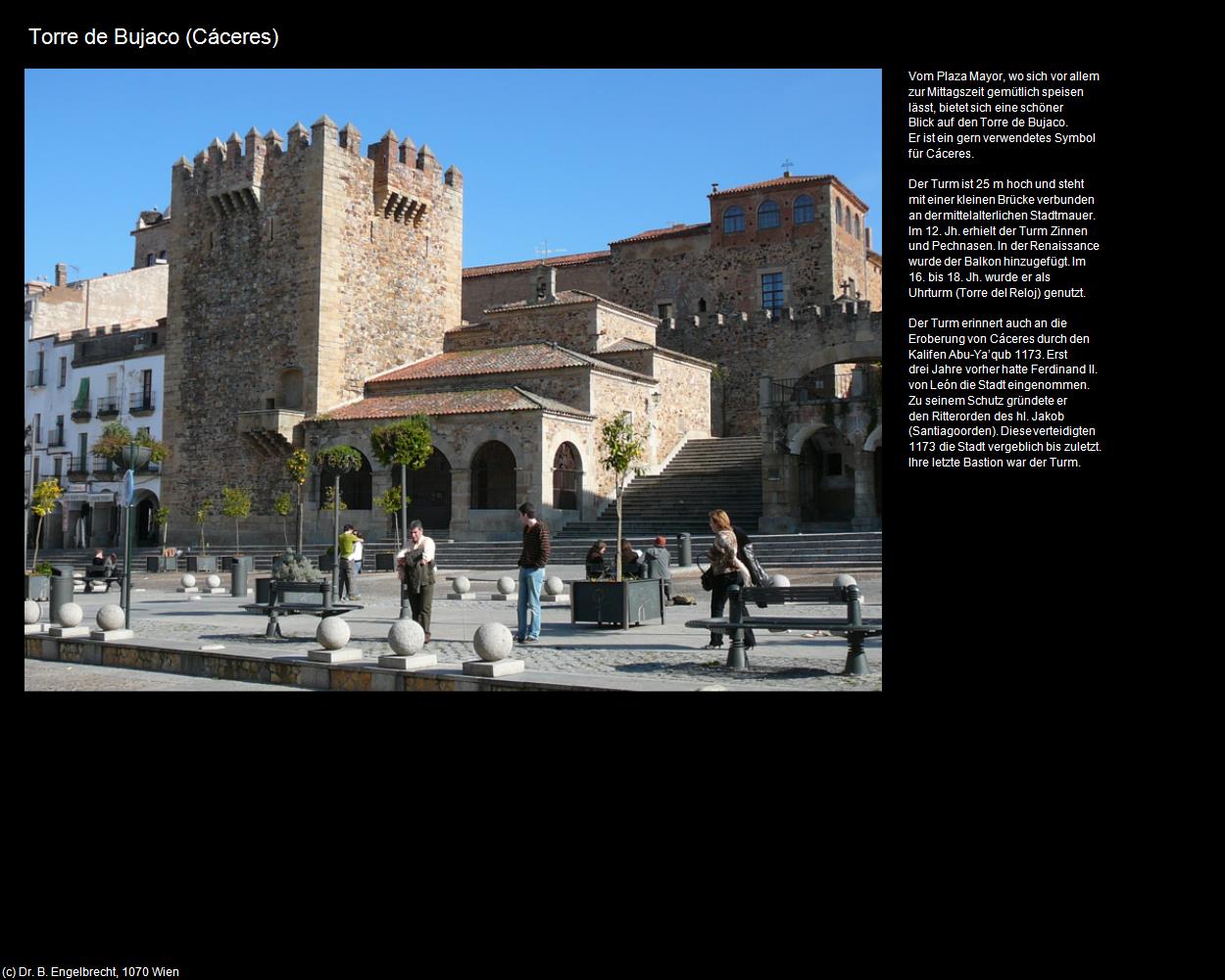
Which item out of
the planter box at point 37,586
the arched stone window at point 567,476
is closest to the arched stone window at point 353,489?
the arched stone window at point 567,476

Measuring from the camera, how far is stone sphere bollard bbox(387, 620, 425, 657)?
786cm

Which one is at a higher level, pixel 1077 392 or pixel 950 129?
pixel 950 129

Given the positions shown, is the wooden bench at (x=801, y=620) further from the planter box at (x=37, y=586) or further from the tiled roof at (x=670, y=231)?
the tiled roof at (x=670, y=231)

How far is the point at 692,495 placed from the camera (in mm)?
27969

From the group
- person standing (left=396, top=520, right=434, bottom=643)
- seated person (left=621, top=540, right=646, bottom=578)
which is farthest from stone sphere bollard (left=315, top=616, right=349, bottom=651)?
seated person (left=621, top=540, right=646, bottom=578)

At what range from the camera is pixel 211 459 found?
110 feet

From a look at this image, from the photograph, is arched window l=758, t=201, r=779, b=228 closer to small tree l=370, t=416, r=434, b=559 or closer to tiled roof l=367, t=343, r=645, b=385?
tiled roof l=367, t=343, r=645, b=385

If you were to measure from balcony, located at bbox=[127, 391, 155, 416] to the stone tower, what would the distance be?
4.08m

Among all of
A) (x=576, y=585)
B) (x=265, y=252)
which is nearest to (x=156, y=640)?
(x=576, y=585)

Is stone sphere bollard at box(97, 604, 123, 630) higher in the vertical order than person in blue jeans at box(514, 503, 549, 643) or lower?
lower

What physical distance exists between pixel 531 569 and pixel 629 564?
13.7 ft

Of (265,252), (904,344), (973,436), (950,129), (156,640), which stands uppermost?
(265,252)

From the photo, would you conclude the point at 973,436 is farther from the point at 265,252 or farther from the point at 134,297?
the point at 134,297

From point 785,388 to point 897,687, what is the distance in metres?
22.5
